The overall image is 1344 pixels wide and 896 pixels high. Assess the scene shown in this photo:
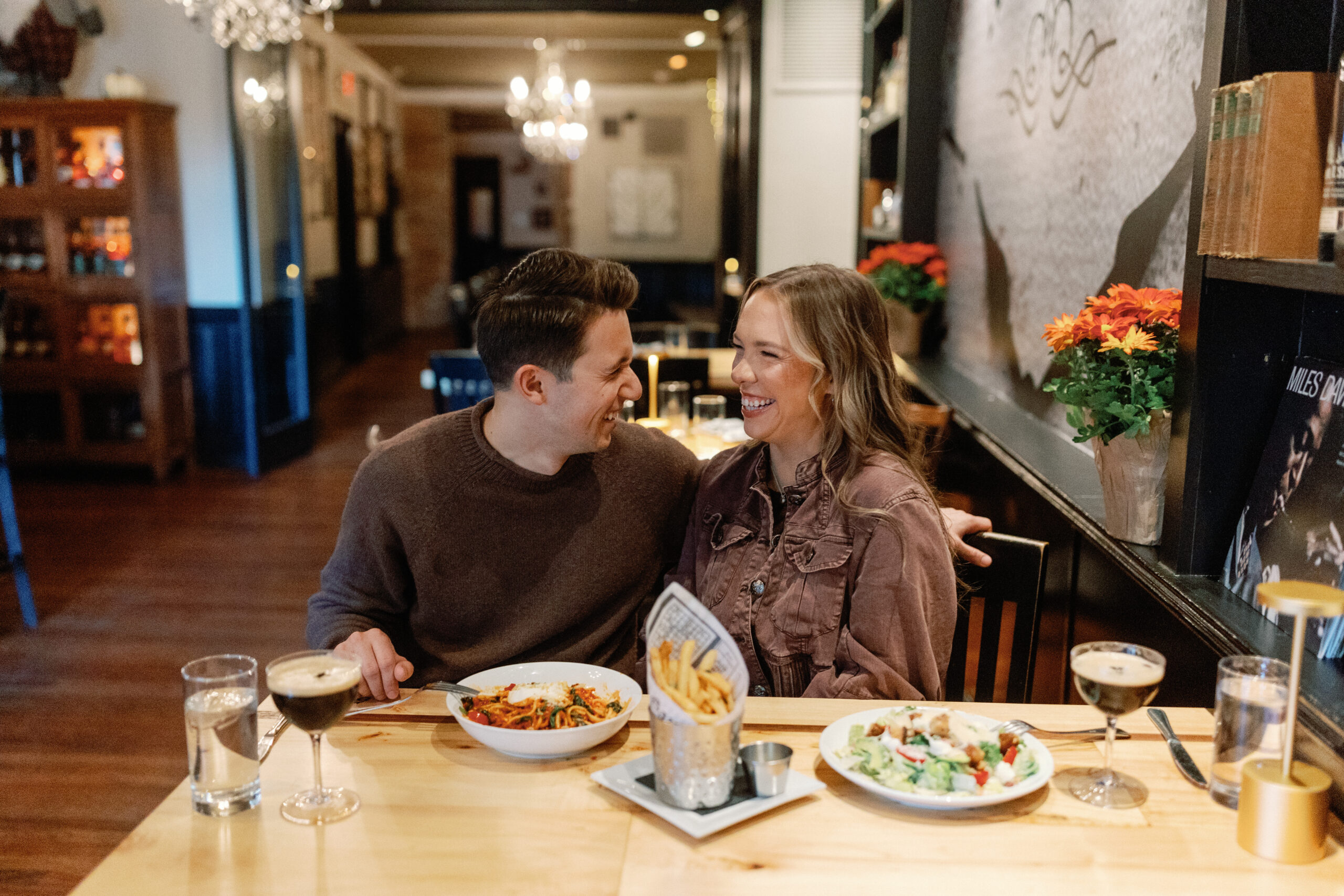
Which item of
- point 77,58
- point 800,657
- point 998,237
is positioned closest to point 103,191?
point 77,58

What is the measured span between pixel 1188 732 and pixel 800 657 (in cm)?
54

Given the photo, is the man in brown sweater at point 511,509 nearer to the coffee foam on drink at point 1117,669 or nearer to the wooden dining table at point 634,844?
the wooden dining table at point 634,844

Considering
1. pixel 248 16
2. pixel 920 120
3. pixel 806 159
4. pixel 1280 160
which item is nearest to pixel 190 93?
pixel 248 16

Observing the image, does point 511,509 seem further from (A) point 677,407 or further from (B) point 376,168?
(B) point 376,168

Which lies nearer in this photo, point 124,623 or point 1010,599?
point 1010,599

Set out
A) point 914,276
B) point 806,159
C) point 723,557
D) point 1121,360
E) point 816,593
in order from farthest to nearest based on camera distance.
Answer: point 806,159, point 914,276, point 1121,360, point 723,557, point 816,593

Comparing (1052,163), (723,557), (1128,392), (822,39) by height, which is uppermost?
(822,39)

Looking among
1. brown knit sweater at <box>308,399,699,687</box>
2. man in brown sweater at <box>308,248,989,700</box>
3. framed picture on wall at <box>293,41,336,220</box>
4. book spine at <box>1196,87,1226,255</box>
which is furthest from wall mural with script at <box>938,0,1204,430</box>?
framed picture on wall at <box>293,41,336,220</box>

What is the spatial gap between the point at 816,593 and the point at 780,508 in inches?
8.2

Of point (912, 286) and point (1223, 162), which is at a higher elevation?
point (1223, 162)

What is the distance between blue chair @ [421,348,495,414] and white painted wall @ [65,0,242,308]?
305cm

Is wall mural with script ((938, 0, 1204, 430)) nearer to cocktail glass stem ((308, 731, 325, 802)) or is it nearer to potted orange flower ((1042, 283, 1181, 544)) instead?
potted orange flower ((1042, 283, 1181, 544))

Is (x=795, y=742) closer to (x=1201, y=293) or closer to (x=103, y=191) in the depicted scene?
(x=1201, y=293)

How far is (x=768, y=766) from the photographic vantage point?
4.14 feet
